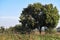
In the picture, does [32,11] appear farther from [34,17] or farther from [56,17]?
[56,17]

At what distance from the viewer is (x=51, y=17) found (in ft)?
193

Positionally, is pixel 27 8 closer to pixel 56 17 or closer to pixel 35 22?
pixel 35 22

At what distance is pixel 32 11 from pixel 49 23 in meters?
6.27

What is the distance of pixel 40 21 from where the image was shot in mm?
59219

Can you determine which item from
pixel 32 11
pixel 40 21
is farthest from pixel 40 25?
pixel 32 11

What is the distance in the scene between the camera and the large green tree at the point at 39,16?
5844 cm

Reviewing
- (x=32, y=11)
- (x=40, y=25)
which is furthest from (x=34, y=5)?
(x=40, y=25)

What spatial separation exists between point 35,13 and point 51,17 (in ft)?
15.7

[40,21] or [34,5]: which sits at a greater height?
[34,5]

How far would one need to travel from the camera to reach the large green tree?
5844 centimetres

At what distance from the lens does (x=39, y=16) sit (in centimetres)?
5941

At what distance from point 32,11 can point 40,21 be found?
3.89 meters

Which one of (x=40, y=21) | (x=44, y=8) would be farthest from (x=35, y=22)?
(x=44, y=8)

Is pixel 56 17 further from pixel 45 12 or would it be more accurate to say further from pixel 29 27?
A: pixel 29 27
